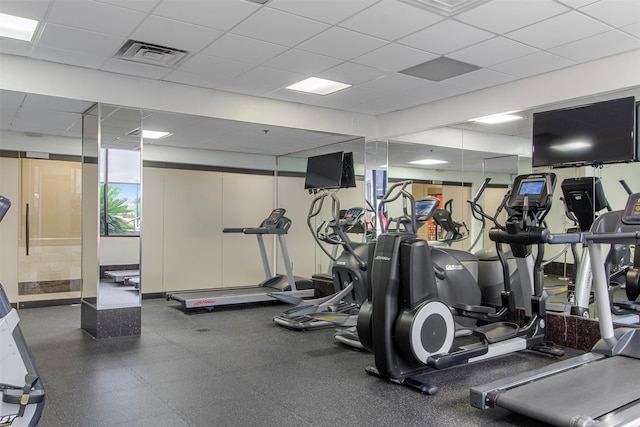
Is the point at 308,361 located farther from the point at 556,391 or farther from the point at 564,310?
the point at 564,310

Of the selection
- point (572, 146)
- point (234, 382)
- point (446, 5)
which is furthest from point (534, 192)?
point (234, 382)

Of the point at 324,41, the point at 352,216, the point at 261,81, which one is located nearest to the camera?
the point at 324,41

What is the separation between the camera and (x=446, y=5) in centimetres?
383

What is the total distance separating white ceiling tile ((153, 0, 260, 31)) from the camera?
12.5ft

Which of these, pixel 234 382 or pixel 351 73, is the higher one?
pixel 351 73

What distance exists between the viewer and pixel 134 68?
211 inches

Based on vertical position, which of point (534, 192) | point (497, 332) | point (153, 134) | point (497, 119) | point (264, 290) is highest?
point (153, 134)

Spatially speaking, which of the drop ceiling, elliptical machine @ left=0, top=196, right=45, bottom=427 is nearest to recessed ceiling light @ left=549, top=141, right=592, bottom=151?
the drop ceiling

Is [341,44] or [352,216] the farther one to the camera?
[352,216]

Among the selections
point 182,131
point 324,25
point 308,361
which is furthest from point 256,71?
point 308,361

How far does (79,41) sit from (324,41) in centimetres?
228

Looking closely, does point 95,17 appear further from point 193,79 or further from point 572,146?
point 572,146

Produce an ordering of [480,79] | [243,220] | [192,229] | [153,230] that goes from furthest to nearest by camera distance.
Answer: [243,220] < [192,229] < [153,230] < [480,79]

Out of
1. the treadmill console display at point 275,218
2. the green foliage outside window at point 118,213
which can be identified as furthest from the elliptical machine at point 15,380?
the treadmill console display at point 275,218
